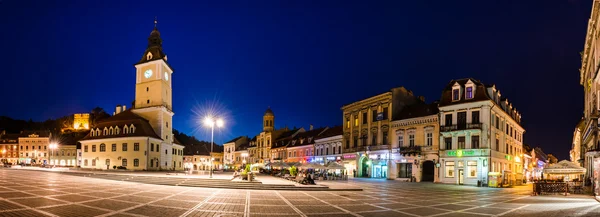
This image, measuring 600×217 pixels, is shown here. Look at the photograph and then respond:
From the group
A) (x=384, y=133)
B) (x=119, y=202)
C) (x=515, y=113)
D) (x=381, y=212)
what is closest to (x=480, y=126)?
(x=384, y=133)

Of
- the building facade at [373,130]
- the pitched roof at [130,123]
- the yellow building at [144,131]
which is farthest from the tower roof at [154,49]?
the building facade at [373,130]

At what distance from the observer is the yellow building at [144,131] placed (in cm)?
5597

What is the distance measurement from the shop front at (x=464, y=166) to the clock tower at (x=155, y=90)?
4237 cm

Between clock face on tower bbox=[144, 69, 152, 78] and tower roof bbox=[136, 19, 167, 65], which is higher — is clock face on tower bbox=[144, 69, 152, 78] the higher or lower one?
the lower one

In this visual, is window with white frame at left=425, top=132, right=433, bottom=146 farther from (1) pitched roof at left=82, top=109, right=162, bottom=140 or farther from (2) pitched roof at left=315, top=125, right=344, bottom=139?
(1) pitched roof at left=82, top=109, right=162, bottom=140

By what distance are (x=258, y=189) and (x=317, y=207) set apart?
32.6 feet

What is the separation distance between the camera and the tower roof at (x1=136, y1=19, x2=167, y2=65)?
204 feet

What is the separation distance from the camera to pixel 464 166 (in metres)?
39.0

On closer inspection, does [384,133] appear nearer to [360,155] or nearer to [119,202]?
[360,155]

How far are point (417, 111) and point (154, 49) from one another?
43.2m

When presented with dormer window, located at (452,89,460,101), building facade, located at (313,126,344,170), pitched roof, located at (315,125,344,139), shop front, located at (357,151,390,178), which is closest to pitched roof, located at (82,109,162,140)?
building facade, located at (313,126,344,170)

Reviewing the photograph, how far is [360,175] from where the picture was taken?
51.4 m

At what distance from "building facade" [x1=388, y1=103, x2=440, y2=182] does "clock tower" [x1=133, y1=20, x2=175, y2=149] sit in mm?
36469

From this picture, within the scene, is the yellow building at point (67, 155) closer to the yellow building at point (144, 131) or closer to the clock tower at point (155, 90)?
the yellow building at point (144, 131)
